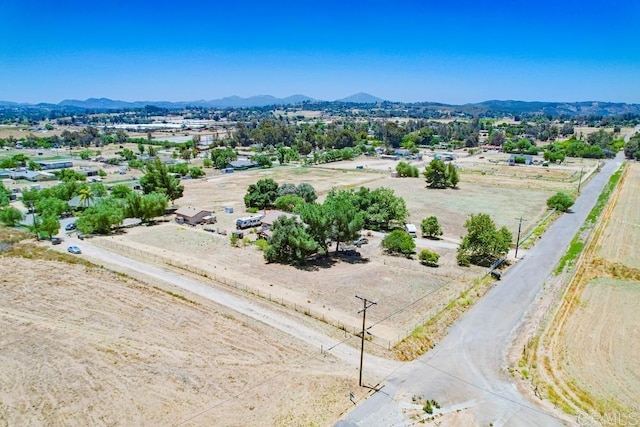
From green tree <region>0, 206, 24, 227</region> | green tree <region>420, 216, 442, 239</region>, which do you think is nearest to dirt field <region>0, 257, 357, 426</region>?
green tree <region>0, 206, 24, 227</region>

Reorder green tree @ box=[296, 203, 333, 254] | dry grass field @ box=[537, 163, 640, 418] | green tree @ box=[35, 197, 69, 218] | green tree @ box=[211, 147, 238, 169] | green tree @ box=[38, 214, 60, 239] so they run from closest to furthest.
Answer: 1. dry grass field @ box=[537, 163, 640, 418]
2. green tree @ box=[296, 203, 333, 254]
3. green tree @ box=[38, 214, 60, 239]
4. green tree @ box=[35, 197, 69, 218]
5. green tree @ box=[211, 147, 238, 169]

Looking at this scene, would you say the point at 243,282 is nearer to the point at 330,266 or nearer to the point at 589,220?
the point at 330,266

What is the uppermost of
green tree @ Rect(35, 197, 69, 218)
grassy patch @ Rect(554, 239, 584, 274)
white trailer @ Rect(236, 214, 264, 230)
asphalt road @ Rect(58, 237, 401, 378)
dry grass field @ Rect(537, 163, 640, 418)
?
green tree @ Rect(35, 197, 69, 218)

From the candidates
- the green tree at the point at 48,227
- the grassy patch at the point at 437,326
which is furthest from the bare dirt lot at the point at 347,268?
the green tree at the point at 48,227

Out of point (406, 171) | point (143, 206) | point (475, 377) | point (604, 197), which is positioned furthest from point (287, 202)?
point (604, 197)

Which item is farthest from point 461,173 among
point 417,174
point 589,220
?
point 589,220

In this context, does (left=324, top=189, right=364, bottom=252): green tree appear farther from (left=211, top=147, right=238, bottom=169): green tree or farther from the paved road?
(left=211, top=147, right=238, bottom=169): green tree

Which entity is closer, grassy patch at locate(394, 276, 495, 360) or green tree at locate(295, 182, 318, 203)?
grassy patch at locate(394, 276, 495, 360)
